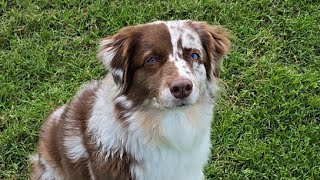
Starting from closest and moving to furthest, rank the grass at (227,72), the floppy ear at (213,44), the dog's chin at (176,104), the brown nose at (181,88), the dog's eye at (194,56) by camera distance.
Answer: the brown nose at (181,88) → the dog's chin at (176,104) → the dog's eye at (194,56) → the floppy ear at (213,44) → the grass at (227,72)

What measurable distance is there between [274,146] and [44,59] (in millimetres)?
2327

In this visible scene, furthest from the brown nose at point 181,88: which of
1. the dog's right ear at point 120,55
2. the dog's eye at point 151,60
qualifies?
the dog's right ear at point 120,55

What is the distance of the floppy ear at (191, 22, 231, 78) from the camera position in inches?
173

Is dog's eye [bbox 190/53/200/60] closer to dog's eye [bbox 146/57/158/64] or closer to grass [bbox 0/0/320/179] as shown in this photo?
dog's eye [bbox 146/57/158/64]

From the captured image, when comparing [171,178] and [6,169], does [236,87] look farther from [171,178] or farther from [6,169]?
[6,169]

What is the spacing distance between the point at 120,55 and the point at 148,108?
392mm

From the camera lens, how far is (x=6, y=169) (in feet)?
18.4

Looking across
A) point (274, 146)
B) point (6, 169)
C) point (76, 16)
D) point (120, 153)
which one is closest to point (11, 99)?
point (6, 169)

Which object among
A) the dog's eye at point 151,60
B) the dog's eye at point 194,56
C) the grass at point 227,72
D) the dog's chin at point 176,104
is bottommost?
the grass at point 227,72

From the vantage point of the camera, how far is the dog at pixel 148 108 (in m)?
4.17

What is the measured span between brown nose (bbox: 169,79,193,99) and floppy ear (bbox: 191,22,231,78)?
41 cm

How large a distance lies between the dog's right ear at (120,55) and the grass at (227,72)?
1.56 metres

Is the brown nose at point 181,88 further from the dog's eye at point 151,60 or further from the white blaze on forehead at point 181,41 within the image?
the dog's eye at point 151,60

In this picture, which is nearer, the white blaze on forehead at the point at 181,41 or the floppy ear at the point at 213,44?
the white blaze on forehead at the point at 181,41
